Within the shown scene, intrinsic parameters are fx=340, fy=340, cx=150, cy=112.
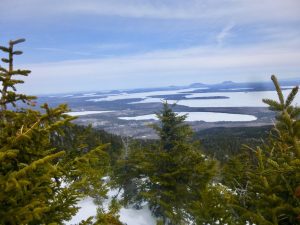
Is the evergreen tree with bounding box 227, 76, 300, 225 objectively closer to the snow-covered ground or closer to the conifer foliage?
the conifer foliage

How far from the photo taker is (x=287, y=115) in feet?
13.9

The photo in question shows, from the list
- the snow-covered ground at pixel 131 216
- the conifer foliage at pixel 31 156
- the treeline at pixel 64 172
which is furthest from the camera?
the snow-covered ground at pixel 131 216

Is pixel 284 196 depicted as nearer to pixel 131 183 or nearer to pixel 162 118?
pixel 162 118

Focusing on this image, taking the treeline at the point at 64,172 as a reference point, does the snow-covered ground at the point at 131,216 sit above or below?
below

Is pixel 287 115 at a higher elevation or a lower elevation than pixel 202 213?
higher

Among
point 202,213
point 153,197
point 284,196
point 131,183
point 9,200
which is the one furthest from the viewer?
point 131,183

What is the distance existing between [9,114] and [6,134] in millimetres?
568

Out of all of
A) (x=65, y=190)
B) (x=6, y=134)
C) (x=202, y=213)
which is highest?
(x=6, y=134)

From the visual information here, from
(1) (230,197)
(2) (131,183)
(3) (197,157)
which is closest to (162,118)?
(3) (197,157)

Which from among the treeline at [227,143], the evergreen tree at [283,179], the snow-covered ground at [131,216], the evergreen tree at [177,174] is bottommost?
the treeline at [227,143]

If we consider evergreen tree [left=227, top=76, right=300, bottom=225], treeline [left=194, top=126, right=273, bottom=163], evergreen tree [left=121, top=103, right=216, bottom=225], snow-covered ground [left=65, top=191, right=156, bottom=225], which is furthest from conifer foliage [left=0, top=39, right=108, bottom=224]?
treeline [left=194, top=126, right=273, bottom=163]

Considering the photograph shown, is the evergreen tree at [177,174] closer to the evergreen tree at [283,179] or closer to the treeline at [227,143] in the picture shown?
the evergreen tree at [283,179]

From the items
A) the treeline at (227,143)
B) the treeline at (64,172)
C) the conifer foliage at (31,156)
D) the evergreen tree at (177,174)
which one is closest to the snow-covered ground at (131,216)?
the evergreen tree at (177,174)

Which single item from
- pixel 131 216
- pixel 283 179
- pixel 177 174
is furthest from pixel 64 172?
pixel 131 216
